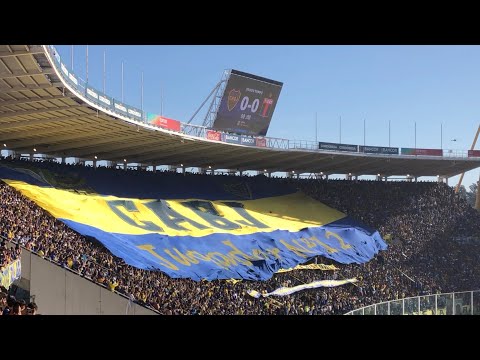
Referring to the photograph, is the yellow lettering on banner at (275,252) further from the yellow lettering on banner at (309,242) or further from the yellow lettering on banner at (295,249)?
the yellow lettering on banner at (309,242)

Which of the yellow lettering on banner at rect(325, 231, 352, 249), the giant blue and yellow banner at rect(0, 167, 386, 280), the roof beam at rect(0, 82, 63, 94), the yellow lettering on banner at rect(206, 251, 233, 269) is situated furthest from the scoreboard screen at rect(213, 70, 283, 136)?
the roof beam at rect(0, 82, 63, 94)

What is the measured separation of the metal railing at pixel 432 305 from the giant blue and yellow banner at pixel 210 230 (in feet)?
27.5

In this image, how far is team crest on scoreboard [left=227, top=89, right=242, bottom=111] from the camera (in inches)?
1339

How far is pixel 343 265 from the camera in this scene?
28.3 m

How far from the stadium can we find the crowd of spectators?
10cm

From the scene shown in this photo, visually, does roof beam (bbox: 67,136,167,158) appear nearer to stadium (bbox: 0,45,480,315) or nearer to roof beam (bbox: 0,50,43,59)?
stadium (bbox: 0,45,480,315)

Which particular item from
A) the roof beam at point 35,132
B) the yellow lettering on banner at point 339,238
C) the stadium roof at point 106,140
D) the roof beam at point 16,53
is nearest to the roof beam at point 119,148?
the stadium roof at point 106,140

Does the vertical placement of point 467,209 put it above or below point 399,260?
above
